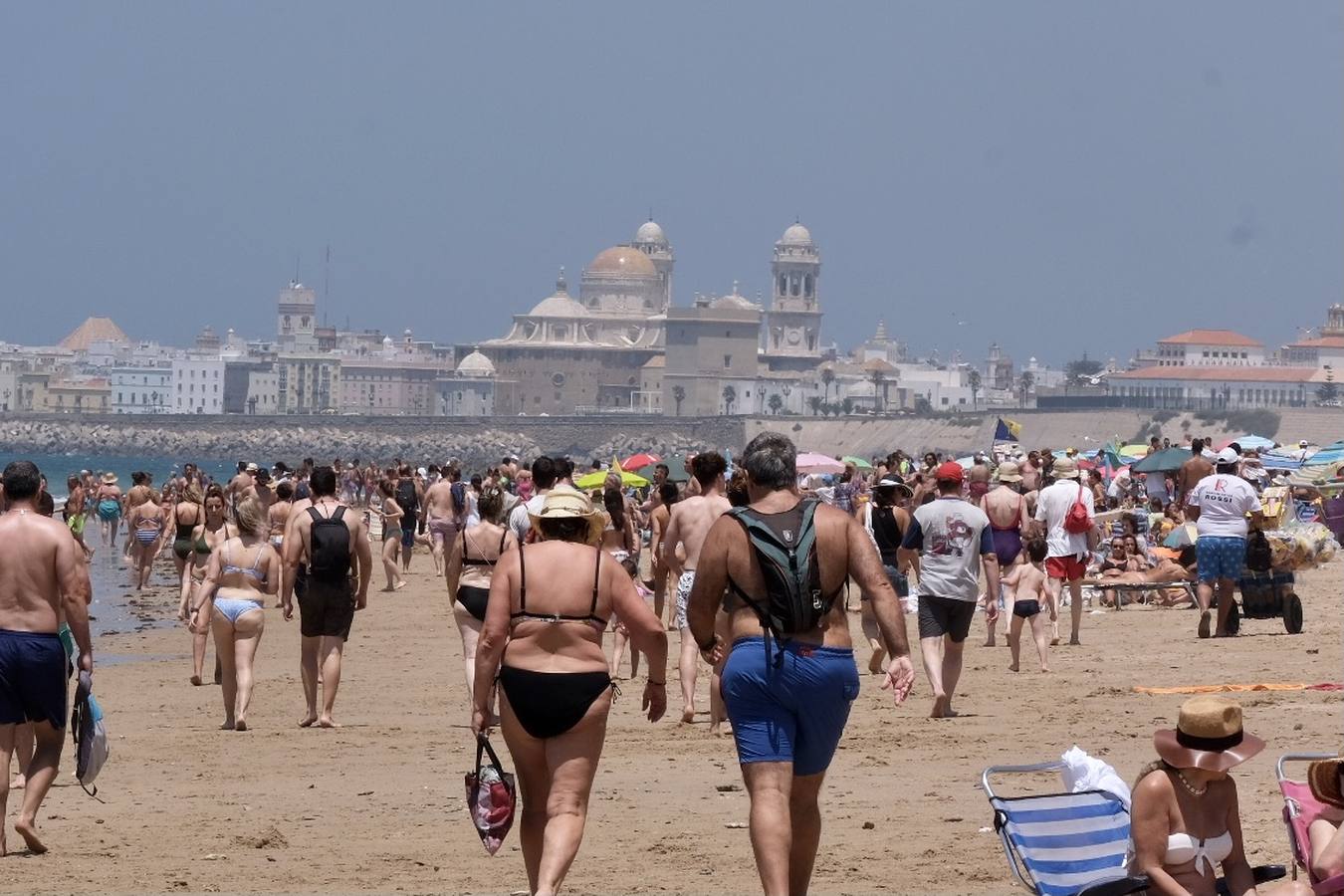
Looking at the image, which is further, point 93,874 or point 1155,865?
point 93,874

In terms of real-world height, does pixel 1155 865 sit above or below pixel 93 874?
above

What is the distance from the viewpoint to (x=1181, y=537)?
16.8m

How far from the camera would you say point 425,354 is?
636ft

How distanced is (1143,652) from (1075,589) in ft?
2.79

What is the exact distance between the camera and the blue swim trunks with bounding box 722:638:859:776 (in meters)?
5.48

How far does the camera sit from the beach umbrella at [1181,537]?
16.3 meters

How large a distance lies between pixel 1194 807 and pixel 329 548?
17.0 ft

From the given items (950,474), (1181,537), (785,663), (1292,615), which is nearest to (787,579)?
(785,663)

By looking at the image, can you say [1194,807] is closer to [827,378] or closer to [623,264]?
[827,378]

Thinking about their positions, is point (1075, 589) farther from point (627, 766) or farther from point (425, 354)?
point (425, 354)

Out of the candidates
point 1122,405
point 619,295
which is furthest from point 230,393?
point 1122,405

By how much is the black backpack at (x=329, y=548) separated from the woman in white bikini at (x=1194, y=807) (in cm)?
510

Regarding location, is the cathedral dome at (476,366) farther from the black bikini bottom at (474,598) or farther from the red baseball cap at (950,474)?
the black bikini bottom at (474,598)

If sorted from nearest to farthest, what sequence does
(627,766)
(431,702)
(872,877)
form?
(872,877) < (627,766) < (431,702)
